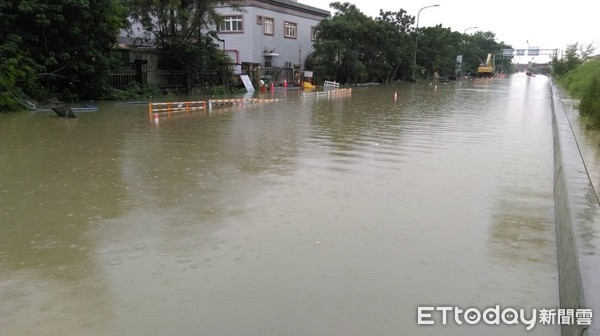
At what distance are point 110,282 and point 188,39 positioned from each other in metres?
28.3

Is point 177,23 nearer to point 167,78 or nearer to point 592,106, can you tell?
point 167,78

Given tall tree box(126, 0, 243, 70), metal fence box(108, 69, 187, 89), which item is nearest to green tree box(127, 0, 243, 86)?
tall tree box(126, 0, 243, 70)

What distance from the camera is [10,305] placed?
373cm

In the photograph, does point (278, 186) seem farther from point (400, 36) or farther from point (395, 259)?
point (400, 36)

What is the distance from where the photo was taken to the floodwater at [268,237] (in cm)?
365

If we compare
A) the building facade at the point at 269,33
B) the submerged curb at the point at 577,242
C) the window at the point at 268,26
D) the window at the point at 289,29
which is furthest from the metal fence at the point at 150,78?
the submerged curb at the point at 577,242

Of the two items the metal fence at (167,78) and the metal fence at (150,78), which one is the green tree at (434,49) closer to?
the metal fence at (167,78)

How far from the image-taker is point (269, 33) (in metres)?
42.8

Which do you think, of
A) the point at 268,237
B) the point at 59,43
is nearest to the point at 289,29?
the point at 59,43

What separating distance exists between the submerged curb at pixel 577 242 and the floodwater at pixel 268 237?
20 centimetres

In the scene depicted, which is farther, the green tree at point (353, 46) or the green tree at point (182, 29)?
the green tree at point (353, 46)

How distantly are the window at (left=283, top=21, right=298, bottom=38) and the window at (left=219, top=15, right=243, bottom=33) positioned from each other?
544cm

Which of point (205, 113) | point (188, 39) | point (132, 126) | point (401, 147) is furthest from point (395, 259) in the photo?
point (188, 39)

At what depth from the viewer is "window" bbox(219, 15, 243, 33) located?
4066cm
